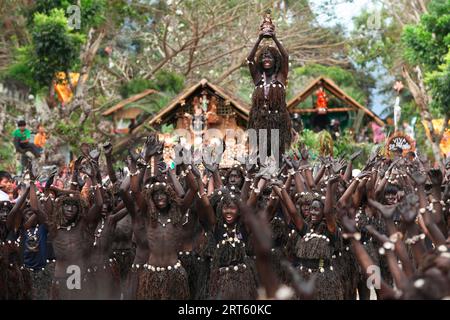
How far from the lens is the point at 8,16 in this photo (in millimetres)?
20969

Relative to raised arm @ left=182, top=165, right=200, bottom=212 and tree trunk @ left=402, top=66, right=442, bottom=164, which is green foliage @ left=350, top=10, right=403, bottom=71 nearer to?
tree trunk @ left=402, top=66, right=442, bottom=164

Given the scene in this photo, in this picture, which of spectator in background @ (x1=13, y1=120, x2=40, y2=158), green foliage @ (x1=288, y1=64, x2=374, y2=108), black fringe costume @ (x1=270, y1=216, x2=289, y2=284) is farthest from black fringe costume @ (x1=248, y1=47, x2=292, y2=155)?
green foliage @ (x1=288, y1=64, x2=374, y2=108)

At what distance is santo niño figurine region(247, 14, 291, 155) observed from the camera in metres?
8.88

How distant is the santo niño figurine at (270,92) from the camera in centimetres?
888

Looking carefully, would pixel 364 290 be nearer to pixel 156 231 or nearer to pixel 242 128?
pixel 156 231

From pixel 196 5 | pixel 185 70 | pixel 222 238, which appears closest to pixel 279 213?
pixel 222 238

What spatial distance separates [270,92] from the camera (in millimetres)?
8859

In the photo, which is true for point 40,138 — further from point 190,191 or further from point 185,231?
point 190,191

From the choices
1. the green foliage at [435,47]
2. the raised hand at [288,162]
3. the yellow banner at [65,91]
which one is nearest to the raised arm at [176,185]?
the raised hand at [288,162]

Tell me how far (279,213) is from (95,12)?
12.0m

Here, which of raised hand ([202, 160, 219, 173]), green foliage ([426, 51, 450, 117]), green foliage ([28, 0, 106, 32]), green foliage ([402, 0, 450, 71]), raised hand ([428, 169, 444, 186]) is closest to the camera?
raised hand ([428, 169, 444, 186])

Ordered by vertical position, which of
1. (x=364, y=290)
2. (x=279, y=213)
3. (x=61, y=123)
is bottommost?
(x=364, y=290)

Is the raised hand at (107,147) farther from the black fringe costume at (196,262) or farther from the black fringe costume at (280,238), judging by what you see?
the black fringe costume at (280,238)

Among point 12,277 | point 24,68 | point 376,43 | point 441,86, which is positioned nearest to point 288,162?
point 12,277
